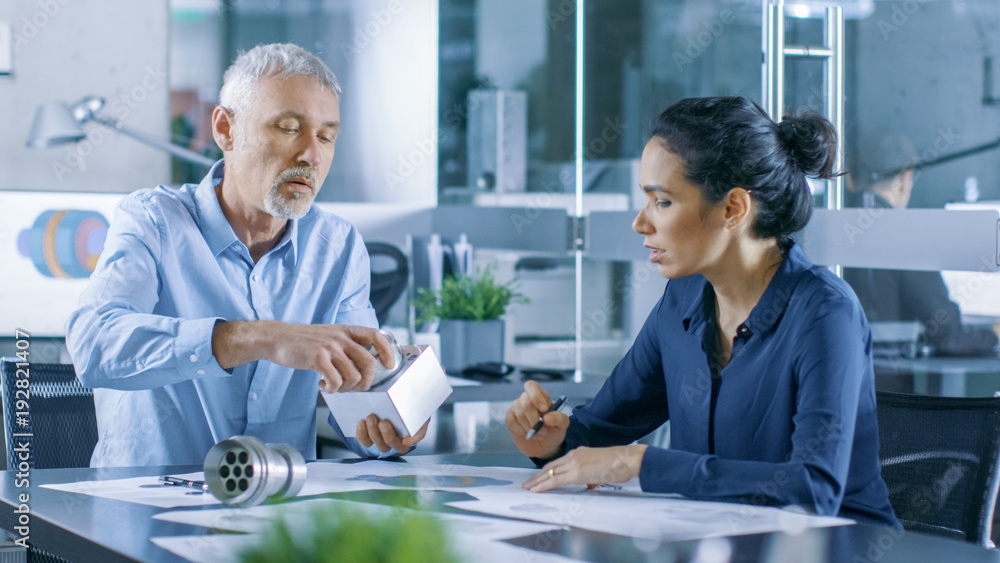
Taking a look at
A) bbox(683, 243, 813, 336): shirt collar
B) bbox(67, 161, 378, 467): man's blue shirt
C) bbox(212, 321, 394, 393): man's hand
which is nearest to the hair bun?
bbox(683, 243, 813, 336): shirt collar

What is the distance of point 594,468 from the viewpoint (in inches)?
49.9

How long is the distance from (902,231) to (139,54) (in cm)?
320

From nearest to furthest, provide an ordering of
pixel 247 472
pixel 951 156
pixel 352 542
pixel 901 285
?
pixel 352 542 → pixel 247 472 → pixel 951 156 → pixel 901 285

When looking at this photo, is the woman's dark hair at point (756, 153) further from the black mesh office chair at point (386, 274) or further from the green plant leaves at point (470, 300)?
the black mesh office chair at point (386, 274)

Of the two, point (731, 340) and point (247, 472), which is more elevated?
point (731, 340)

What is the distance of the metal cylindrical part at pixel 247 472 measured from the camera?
44.1 inches

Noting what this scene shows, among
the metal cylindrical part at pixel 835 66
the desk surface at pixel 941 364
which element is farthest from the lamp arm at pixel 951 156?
the desk surface at pixel 941 364

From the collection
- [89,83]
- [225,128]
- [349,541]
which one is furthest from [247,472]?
[89,83]

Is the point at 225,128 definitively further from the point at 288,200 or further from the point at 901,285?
the point at 901,285

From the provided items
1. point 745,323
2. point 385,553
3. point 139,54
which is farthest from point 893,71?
point 139,54

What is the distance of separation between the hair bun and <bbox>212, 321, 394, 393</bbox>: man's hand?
A: 726mm

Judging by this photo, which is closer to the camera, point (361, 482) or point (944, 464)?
point (361, 482)

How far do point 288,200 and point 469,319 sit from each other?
130 centimetres

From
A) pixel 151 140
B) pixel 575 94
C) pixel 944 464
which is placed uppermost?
pixel 575 94
